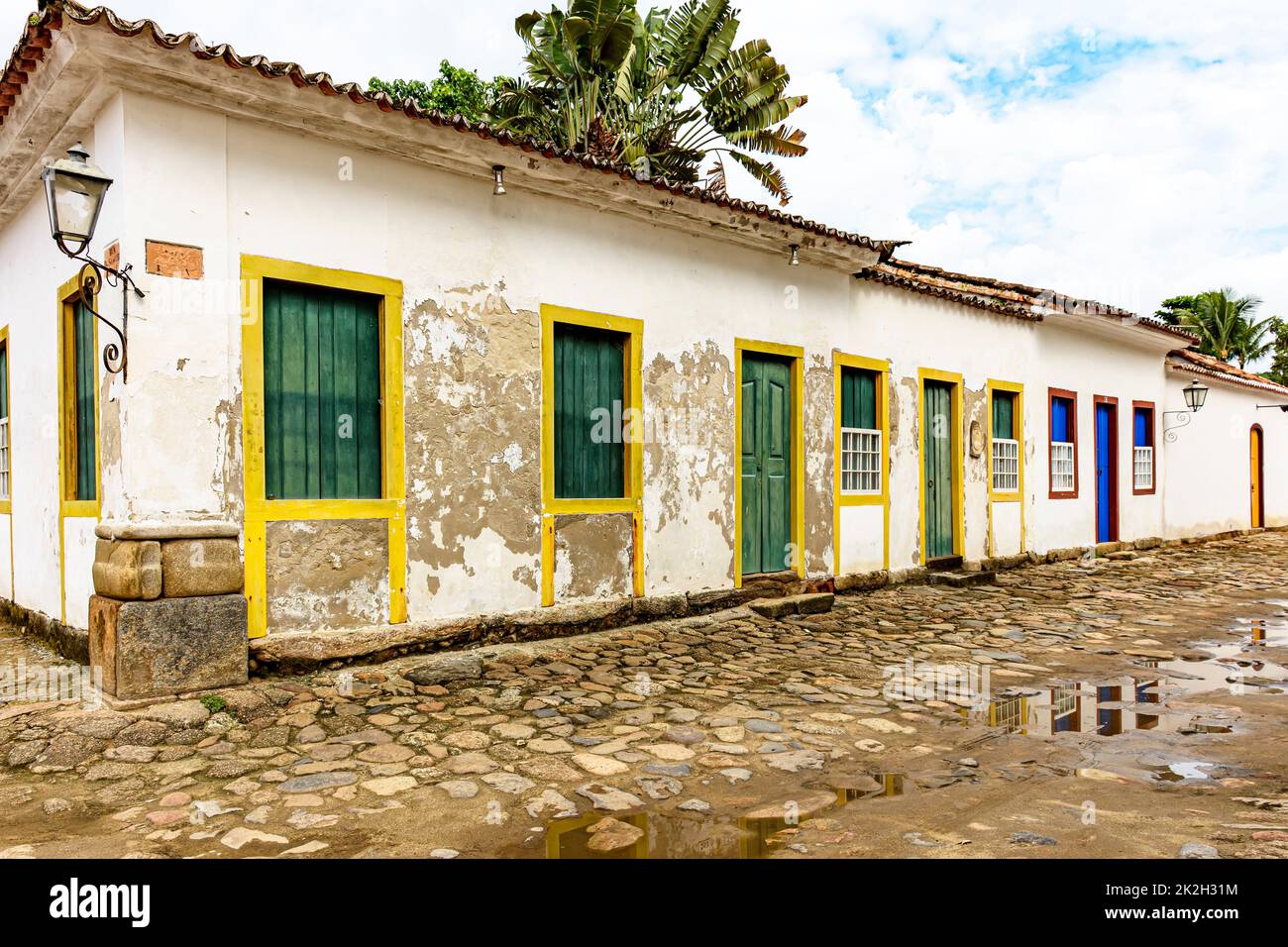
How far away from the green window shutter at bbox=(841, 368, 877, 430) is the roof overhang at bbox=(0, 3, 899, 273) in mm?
2822

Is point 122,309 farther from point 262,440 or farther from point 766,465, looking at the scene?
point 766,465

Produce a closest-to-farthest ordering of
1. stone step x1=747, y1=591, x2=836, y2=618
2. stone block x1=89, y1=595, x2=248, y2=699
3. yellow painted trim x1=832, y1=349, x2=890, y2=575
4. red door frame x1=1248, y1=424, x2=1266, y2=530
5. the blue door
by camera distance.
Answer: stone block x1=89, y1=595, x2=248, y2=699 → stone step x1=747, y1=591, x2=836, y2=618 → yellow painted trim x1=832, y1=349, x2=890, y2=575 → the blue door → red door frame x1=1248, y1=424, x2=1266, y2=530

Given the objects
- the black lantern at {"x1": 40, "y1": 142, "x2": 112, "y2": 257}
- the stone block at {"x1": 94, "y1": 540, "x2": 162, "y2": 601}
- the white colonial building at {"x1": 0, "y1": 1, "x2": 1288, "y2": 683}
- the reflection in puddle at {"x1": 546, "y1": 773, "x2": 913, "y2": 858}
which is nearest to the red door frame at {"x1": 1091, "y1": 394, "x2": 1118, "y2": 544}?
the white colonial building at {"x1": 0, "y1": 1, "x2": 1288, "y2": 683}

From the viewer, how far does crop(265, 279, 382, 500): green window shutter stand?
568cm

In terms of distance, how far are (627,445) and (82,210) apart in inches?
168

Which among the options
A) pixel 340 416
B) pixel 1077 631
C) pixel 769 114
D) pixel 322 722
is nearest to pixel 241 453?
pixel 340 416

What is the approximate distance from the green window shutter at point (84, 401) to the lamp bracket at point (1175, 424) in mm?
17495

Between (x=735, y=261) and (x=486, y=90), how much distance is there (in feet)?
48.1

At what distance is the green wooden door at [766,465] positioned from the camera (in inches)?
344

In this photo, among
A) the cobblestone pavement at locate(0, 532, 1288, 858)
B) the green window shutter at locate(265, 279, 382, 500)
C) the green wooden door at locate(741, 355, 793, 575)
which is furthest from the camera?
the green wooden door at locate(741, 355, 793, 575)

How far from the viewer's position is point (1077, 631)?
25.4ft

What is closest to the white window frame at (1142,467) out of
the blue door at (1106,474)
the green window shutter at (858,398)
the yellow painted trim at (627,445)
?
the blue door at (1106,474)

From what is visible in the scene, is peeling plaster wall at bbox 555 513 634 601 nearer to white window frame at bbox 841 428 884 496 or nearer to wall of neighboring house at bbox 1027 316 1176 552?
white window frame at bbox 841 428 884 496

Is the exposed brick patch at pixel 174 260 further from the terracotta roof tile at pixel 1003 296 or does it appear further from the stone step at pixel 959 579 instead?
the stone step at pixel 959 579
